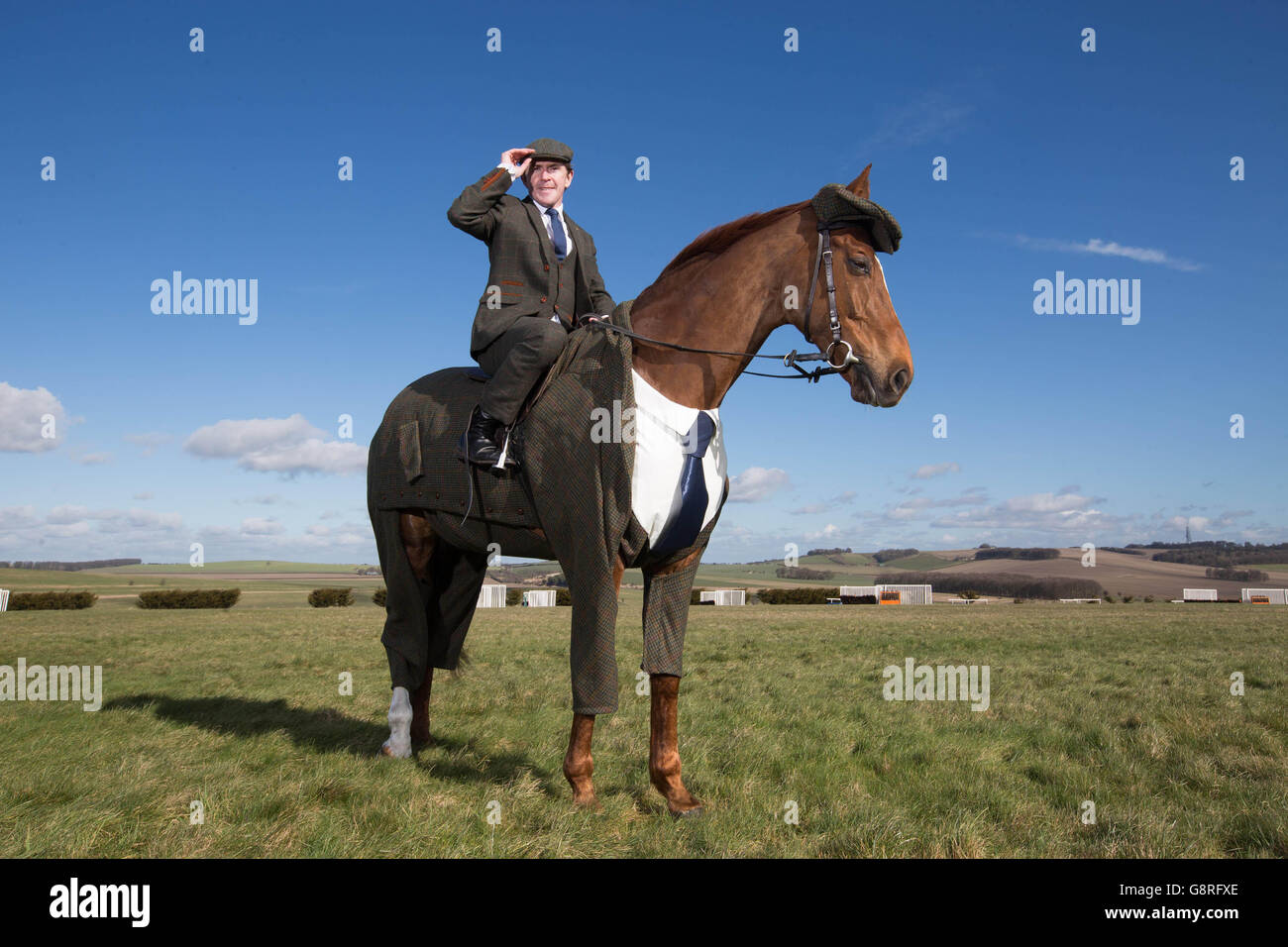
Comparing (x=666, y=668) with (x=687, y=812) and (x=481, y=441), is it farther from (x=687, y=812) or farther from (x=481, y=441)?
(x=481, y=441)

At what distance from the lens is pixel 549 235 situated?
620cm

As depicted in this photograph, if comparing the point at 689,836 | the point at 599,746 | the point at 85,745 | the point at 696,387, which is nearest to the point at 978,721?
the point at 599,746

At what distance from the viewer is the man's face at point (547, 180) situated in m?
6.22

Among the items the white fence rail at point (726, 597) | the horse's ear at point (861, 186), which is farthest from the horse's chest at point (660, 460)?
the white fence rail at point (726, 597)

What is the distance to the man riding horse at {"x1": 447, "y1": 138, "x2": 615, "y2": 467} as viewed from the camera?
567 centimetres

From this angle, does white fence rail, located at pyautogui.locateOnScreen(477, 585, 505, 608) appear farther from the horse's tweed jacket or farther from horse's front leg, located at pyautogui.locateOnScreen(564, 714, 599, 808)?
horse's front leg, located at pyautogui.locateOnScreen(564, 714, 599, 808)

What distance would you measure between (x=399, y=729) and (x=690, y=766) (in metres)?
2.63

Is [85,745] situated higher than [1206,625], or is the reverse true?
[85,745]

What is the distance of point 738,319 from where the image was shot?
5.41 metres

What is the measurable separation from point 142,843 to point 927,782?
17.5 ft

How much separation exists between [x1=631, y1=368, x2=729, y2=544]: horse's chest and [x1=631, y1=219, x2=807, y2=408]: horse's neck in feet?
0.37

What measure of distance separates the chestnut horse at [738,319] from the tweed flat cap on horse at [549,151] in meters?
1.38
